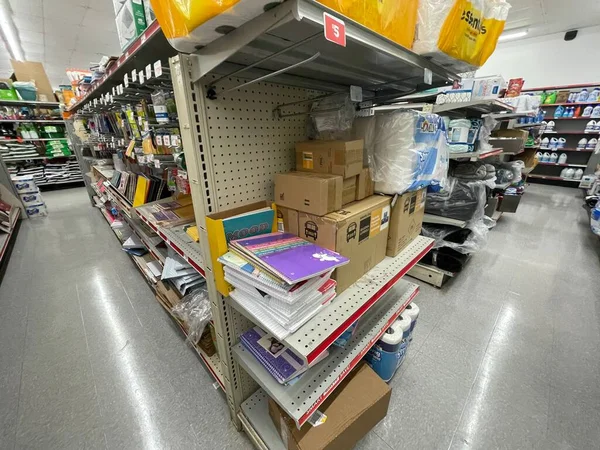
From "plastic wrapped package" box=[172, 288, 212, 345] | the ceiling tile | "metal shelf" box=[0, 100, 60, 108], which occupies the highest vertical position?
the ceiling tile

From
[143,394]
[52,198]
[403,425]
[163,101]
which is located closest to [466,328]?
[403,425]

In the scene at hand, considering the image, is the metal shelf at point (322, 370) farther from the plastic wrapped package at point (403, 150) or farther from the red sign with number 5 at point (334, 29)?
the red sign with number 5 at point (334, 29)

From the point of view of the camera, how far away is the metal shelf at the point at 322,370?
2.57 feet

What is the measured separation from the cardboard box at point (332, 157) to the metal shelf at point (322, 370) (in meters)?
0.45

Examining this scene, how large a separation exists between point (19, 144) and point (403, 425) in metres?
8.12

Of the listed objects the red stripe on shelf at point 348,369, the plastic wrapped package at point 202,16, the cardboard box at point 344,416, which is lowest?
the cardboard box at point 344,416

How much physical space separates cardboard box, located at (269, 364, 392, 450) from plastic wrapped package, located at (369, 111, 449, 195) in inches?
32.4

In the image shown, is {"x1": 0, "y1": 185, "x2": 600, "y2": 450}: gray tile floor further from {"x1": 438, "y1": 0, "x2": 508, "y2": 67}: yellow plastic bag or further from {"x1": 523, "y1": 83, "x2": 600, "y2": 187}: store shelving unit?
{"x1": 523, "y1": 83, "x2": 600, "y2": 187}: store shelving unit

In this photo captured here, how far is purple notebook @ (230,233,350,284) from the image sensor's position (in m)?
0.63

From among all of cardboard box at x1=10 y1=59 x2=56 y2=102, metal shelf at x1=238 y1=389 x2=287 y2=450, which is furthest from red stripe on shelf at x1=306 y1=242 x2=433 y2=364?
cardboard box at x1=10 y1=59 x2=56 y2=102

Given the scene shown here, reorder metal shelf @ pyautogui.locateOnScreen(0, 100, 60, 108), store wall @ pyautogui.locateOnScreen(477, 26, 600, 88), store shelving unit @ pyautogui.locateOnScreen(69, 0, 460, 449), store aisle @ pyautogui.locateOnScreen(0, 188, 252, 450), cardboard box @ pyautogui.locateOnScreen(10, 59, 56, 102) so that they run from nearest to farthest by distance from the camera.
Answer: store shelving unit @ pyautogui.locateOnScreen(69, 0, 460, 449)
store aisle @ pyautogui.locateOnScreen(0, 188, 252, 450)
metal shelf @ pyautogui.locateOnScreen(0, 100, 60, 108)
cardboard box @ pyautogui.locateOnScreen(10, 59, 56, 102)
store wall @ pyautogui.locateOnScreen(477, 26, 600, 88)

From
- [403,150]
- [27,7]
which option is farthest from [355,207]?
[27,7]

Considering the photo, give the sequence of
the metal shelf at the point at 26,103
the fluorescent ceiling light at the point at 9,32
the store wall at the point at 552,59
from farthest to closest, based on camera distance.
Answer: the store wall at the point at 552,59 < the metal shelf at the point at 26,103 < the fluorescent ceiling light at the point at 9,32

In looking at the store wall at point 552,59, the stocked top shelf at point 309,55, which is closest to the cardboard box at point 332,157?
the stocked top shelf at point 309,55
